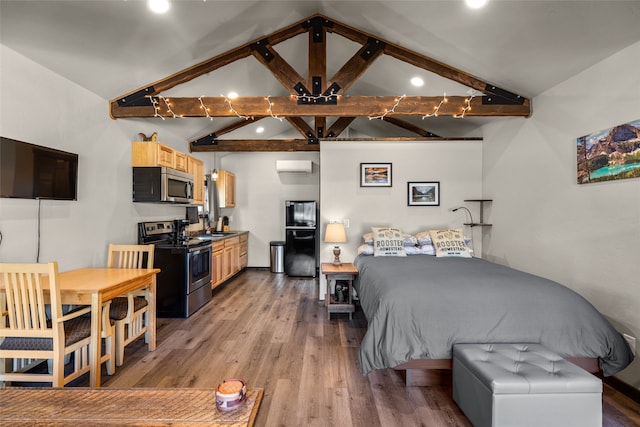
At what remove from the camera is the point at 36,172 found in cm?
248

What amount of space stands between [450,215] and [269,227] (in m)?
4.08

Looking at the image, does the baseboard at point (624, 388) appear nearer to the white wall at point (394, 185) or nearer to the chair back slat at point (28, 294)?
the white wall at point (394, 185)

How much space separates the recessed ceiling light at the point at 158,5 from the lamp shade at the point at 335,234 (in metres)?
2.89

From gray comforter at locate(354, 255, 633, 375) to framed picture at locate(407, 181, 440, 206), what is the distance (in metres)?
2.23

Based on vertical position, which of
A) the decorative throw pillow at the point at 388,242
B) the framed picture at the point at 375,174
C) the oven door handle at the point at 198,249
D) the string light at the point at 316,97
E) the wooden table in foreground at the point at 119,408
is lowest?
the wooden table in foreground at the point at 119,408

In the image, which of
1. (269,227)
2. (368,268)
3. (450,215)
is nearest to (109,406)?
(368,268)

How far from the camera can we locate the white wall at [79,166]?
7.86ft

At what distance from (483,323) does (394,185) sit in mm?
2650

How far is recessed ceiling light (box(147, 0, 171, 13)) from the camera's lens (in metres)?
2.43

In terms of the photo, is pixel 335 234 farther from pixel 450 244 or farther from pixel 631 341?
pixel 631 341

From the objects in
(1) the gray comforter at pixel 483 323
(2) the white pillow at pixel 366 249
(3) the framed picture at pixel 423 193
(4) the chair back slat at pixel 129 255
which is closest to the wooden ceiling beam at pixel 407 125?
(3) the framed picture at pixel 423 193

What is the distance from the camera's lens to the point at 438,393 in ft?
7.58

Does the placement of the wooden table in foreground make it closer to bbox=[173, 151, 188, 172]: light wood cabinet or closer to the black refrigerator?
bbox=[173, 151, 188, 172]: light wood cabinet

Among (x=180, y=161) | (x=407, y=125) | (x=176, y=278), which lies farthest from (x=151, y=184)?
(x=407, y=125)
